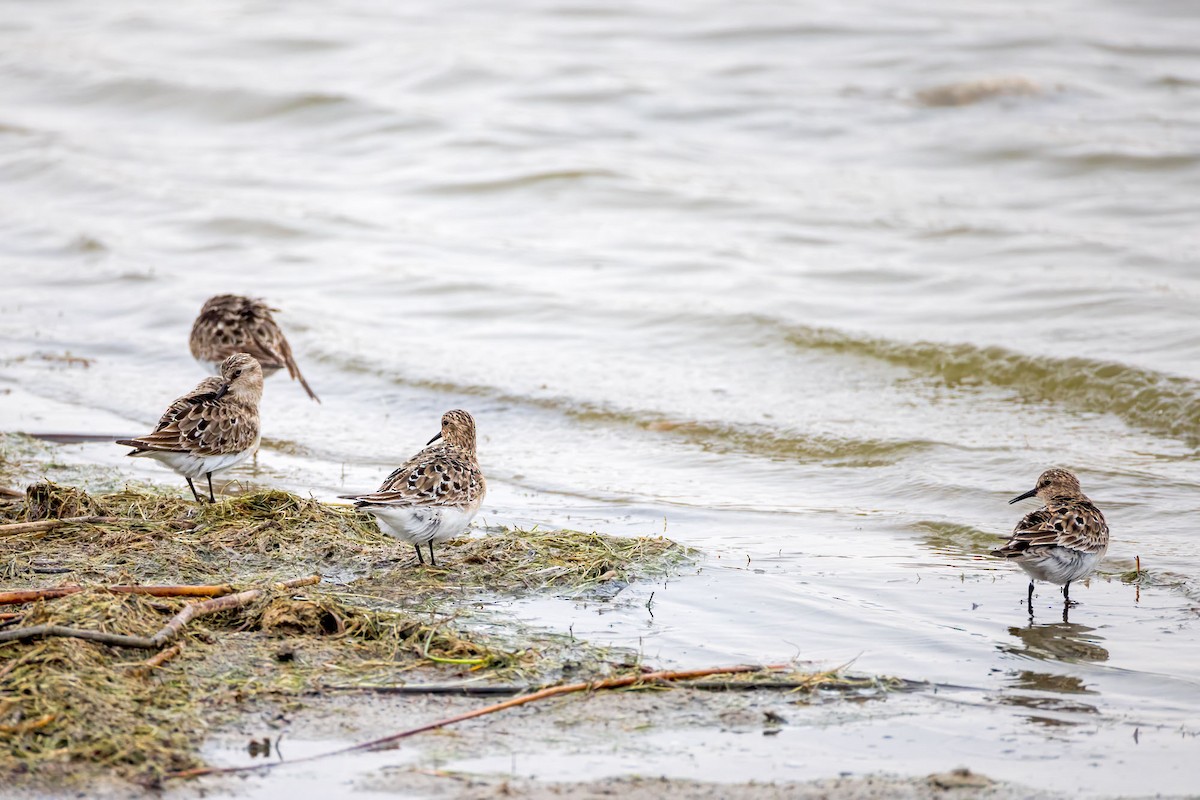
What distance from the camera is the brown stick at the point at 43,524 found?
7.90 metres

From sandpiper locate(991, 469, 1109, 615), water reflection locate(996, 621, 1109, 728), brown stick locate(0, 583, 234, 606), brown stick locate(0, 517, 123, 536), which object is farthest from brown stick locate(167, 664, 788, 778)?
brown stick locate(0, 517, 123, 536)

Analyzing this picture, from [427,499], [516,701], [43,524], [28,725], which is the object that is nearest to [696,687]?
[516,701]

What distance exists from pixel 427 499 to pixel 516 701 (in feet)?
5.86

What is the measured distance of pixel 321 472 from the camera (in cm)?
1095

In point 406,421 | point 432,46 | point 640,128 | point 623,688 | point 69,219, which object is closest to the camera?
point 623,688

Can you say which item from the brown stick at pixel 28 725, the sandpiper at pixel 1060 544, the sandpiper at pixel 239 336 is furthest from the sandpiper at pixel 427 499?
the sandpiper at pixel 239 336

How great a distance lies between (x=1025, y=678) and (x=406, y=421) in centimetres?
705

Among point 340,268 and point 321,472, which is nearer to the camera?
point 321,472

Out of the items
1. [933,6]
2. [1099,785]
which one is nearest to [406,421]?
[1099,785]

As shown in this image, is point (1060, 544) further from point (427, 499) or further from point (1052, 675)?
point (427, 499)

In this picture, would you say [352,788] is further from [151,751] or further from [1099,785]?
[1099,785]

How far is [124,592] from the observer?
6789 millimetres

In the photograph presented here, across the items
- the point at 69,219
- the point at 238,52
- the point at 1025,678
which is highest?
the point at 238,52

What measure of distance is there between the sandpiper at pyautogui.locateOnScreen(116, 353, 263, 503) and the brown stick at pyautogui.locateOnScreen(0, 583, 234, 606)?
184 cm
